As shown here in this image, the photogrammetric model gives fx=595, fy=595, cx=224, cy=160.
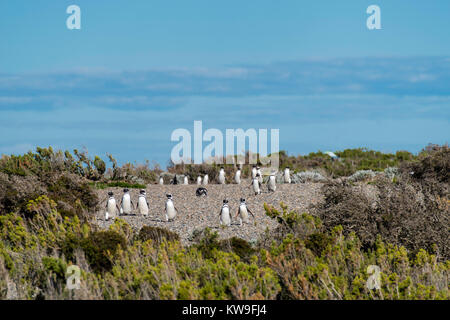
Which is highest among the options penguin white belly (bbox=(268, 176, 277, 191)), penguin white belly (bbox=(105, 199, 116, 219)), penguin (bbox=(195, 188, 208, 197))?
penguin white belly (bbox=(268, 176, 277, 191))

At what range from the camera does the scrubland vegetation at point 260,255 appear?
8000mm

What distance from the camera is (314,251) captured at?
999 cm

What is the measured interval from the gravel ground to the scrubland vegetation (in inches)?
62.5

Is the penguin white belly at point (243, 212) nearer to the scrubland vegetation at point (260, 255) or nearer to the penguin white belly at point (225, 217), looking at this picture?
the penguin white belly at point (225, 217)

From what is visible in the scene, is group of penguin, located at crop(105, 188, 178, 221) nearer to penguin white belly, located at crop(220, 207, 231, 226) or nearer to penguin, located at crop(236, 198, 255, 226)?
penguin white belly, located at crop(220, 207, 231, 226)

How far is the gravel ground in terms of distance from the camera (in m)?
15.4

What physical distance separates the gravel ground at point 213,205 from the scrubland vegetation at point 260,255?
1.59m

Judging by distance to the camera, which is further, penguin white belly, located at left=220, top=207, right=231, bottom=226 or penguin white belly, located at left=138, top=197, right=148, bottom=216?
penguin white belly, located at left=138, top=197, right=148, bottom=216

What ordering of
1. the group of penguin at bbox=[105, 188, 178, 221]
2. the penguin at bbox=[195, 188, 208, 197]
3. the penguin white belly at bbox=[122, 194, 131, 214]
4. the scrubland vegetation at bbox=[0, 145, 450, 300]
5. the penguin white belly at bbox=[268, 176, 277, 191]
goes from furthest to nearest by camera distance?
the penguin at bbox=[195, 188, 208, 197] → the penguin white belly at bbox=[268, 176, 277, 191] → the penguin white belly at bbox=[122, 194, 131, 214] → the group of penguin at bbox=[105, 188, 178, 221] → the scrubland vegetation at bbox=[0, 145, 450, 300]

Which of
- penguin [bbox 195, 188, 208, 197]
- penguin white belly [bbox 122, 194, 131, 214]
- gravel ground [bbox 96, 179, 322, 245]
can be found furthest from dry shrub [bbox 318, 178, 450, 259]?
penguin [bbox 195, 188, 208, 197]

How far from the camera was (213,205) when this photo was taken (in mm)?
→ 19359
